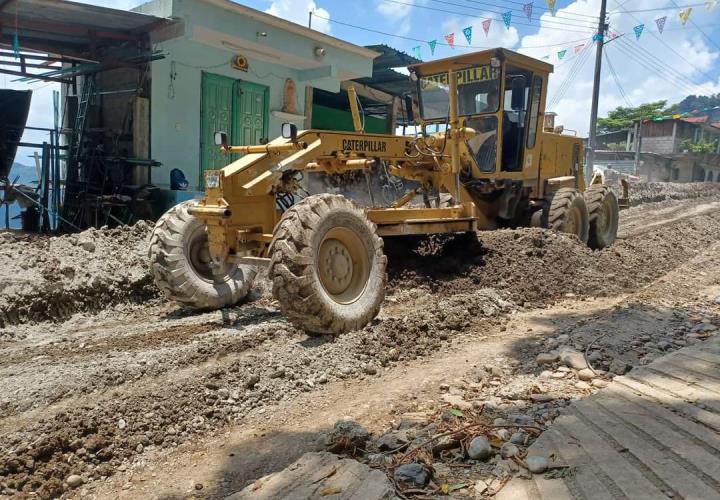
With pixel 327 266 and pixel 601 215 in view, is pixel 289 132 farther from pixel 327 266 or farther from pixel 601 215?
pixel 601 215

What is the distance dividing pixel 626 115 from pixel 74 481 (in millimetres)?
49651

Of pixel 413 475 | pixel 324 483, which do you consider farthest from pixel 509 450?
pixel 324 483

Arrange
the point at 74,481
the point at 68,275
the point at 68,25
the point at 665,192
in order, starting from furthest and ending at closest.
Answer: the point at 665,192
the point at 68,25
the point at 68,275
the point at 74,481

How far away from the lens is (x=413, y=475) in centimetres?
274

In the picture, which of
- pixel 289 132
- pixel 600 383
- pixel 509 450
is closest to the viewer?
pixel 509 450

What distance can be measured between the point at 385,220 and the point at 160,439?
3644 mm

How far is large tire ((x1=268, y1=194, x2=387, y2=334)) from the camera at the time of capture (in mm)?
4832

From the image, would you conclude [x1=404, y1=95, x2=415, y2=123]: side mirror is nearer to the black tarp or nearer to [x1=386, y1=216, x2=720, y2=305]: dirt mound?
[x1=386, y1=216, x2=720, y2=305]: dirt mound

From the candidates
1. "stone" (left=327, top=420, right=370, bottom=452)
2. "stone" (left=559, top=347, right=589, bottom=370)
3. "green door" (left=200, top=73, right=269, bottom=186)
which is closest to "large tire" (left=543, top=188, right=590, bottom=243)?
"stone" (left=559, top=347, right=589, bottom=370)

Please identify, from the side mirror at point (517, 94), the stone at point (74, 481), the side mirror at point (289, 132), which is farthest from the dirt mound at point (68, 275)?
the side mirror at point (517, 94)

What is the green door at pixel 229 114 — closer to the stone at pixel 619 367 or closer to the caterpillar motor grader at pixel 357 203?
the caterpillar motor grader at pixel 357 203

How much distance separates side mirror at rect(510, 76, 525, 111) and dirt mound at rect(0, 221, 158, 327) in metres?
5.56

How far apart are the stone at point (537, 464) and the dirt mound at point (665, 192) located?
67.7 feet

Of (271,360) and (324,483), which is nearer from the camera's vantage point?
(324,483)
